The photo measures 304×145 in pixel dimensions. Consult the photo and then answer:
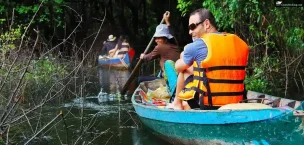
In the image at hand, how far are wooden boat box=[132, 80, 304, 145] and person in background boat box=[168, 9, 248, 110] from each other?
180 mm

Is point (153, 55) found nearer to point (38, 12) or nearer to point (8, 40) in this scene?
point (8, 40)

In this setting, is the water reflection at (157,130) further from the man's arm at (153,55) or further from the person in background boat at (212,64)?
the man's arm at (153,55)

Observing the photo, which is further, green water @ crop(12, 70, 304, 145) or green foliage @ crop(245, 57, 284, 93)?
green foliage @ crop(245, 57, 284, 93)

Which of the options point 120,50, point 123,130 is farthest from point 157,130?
point 120,50

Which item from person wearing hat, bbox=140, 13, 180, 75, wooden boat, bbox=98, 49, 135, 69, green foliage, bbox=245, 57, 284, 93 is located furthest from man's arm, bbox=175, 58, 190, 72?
wooden boat, bbox=98, 49, 135, 69

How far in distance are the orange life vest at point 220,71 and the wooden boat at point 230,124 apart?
182mm

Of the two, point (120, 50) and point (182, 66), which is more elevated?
point (182, 66)

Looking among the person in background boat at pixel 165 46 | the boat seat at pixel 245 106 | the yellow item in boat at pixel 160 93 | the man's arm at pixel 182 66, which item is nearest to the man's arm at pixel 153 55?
the person in background boat at pixel 165 46

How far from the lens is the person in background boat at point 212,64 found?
4234 mm

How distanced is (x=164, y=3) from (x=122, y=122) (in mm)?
14623

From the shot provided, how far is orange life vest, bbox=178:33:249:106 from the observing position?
4227mm

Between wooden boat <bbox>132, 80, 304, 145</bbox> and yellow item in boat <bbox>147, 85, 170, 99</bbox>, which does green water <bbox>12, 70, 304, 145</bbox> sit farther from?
yellow item in boat <bbox>147, 85, 170, 99</bbox>

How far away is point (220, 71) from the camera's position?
4.25 meters

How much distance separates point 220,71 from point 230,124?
1.66 ft
